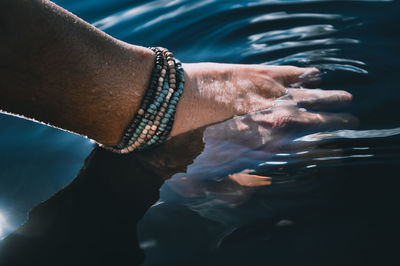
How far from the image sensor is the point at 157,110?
5.50 ft

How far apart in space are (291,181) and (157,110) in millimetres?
695

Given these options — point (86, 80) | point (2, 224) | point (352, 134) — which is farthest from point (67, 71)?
point (352, 134)

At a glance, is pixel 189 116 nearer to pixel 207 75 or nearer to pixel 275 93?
pixel 207 75

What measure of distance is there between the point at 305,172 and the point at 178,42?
6.63 ft

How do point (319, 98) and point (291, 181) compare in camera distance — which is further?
point (319, 98)

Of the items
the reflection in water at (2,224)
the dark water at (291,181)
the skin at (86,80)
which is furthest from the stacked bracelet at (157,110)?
the reflection in water at (2,224)

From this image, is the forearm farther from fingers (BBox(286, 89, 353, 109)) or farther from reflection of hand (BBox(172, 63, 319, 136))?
fingers (BBox(286, 89, 353, 109))

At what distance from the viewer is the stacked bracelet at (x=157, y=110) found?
1.67 meters

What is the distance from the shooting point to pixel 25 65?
4.41ft

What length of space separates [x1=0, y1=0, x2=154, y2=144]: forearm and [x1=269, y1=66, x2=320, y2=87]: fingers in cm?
87

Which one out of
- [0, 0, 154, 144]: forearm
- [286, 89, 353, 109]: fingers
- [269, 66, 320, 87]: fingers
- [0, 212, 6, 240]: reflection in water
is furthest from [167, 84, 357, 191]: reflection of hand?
[0, 212, 6, 240]: reflection in water

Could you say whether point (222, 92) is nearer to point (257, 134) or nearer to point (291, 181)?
point (257, 134)

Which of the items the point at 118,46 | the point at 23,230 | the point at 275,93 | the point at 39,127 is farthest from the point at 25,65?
the point at 275,93

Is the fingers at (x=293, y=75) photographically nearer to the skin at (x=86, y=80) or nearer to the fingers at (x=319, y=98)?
the fingers at (x=319, y=98)
